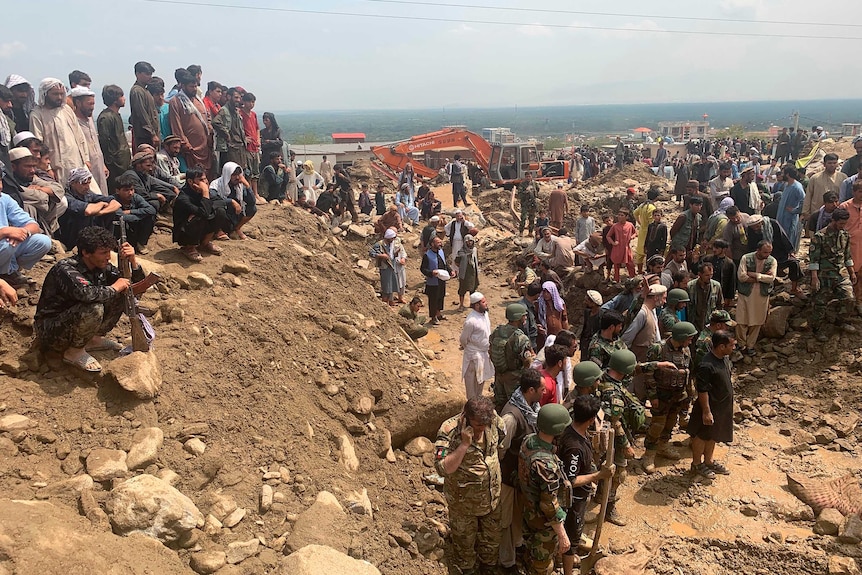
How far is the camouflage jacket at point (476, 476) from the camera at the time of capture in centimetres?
384

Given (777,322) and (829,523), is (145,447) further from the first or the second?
(777,322)

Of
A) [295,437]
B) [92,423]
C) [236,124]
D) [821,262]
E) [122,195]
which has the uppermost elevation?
[236,124]

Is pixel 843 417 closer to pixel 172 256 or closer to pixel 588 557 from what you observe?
pixel 588 557

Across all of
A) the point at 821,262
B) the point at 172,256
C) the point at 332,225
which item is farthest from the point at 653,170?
the point at 172,256

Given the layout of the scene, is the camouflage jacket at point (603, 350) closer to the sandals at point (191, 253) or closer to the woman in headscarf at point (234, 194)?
the sandals at point (191, 253)

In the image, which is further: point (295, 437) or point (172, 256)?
point (172, 256)

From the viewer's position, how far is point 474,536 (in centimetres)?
411

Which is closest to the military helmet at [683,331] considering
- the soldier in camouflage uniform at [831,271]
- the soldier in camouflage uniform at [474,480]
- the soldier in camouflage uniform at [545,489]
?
the soldier in camouflage uniform at [545,489]

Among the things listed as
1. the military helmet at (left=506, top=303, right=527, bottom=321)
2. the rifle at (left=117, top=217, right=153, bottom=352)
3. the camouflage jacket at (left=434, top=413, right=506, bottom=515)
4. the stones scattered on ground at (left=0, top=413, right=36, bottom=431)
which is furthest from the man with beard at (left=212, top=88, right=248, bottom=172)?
the camouflage jacket at (left=434, top=413, right=506, bottom=515)

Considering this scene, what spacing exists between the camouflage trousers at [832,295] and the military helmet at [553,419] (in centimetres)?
556

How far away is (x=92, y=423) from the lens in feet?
12.7

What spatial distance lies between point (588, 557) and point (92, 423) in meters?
3.88

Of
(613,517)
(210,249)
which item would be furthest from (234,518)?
(210,249)

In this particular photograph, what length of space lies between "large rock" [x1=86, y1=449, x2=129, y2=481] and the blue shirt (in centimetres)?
242
